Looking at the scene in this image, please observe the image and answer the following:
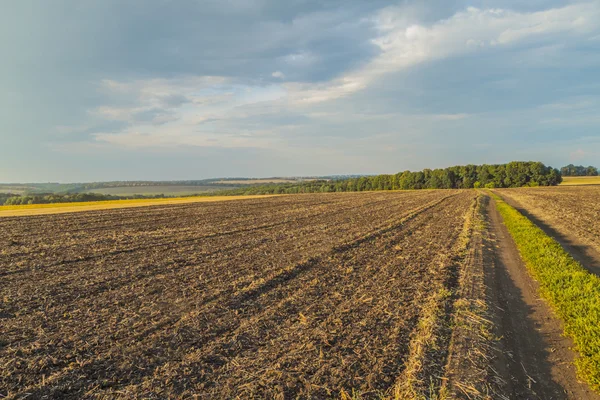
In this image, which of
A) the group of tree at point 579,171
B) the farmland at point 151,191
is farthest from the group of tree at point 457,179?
the group of tree at point 579,171

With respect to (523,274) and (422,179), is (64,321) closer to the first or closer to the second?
(523,274)

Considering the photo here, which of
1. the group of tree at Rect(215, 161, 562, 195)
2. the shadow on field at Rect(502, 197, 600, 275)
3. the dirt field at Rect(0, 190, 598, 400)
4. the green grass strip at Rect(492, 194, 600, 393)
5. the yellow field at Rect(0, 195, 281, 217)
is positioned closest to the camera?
the dirt field at Rect(0, 190, 598, 400)

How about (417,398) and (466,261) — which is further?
(466,261)

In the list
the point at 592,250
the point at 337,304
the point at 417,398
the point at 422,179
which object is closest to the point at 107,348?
the point at 337,304

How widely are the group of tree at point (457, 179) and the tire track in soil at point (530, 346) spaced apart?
94765 mm

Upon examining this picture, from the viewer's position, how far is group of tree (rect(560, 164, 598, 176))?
6239 inches

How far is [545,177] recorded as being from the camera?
97.6 meters

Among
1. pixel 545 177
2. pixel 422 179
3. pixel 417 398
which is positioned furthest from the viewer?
pixel 422 179

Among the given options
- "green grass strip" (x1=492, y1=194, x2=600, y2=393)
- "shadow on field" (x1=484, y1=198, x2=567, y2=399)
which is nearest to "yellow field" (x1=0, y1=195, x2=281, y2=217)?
"shadow on field" (x1=484, y1=198, x2=567, y2=399)

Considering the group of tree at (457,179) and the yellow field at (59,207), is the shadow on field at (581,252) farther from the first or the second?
the group of tree at (457,179)

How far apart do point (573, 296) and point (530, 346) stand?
2.70 meters

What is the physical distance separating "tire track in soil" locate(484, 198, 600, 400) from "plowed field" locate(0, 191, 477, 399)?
0.99 m

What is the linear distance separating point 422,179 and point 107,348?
392 feet

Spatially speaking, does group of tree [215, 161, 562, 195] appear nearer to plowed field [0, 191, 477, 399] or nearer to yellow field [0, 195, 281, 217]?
yellow field [0, 195, 281, 217]
